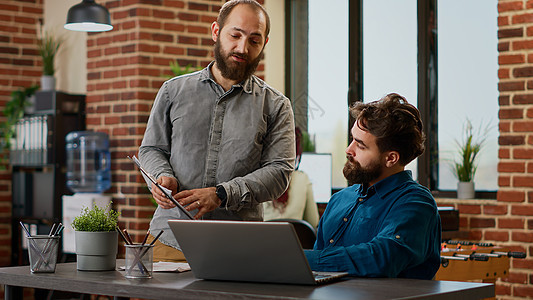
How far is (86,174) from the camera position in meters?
5.20

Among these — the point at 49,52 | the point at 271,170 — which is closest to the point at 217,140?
the point at 271,170

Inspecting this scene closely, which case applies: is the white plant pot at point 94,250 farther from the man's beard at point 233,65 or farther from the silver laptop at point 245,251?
the man's beard at point 233,65

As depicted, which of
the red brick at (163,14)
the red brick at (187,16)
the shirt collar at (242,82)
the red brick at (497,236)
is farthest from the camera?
the red brick at (187,16)

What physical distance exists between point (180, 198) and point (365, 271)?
597 mm

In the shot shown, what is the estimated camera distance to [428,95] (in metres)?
4.97

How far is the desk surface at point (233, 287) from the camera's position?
4.89ft

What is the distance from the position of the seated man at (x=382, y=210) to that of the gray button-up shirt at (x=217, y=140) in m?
0.27

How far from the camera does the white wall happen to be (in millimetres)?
5559

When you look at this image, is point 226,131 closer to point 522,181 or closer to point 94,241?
point 94,241

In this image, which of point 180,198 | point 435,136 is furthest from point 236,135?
point 435,136

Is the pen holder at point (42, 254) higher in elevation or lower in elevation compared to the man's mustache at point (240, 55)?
lower

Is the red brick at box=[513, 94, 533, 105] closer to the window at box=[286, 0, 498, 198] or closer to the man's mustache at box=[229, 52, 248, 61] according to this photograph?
the window at box=[286, 0, 498, 198]

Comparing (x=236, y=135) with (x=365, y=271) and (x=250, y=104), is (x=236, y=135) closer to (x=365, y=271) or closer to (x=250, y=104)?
(x=250, y=104)

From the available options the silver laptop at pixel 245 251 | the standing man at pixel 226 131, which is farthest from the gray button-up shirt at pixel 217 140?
the silver laptop at pixel 245 251
